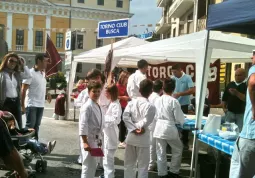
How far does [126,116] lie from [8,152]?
1.83 m

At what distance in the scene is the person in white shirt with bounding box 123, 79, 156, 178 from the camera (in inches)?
219

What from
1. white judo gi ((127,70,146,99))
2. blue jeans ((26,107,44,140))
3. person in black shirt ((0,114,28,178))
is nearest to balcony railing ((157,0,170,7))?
white judo gi ((127,70,146,99))

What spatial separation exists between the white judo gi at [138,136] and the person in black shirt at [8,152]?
1.66 m

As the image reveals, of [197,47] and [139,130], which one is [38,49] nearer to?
[197,47]

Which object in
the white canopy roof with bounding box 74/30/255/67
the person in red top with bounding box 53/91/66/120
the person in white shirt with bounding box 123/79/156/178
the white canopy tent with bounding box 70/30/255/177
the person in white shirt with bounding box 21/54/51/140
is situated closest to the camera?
the person in white shirt with bounding box 123/79/156/178

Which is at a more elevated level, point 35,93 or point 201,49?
point 201,49

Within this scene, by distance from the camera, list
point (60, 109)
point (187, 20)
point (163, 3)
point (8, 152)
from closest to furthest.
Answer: point (8, 152) → point (60, 109) → point (187, 20) → point (163, 3)

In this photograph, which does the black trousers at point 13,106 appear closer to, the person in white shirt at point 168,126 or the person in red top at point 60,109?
the person in white shirt at point 168,126

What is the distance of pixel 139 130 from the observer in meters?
5.54

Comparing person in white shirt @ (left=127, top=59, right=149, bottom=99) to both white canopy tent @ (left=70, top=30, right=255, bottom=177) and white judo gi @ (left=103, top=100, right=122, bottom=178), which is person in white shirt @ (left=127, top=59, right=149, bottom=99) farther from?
white judo gi @ (left=103, top=100, right=122, bottom=178)

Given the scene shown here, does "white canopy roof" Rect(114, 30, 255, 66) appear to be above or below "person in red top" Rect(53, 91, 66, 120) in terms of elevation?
above

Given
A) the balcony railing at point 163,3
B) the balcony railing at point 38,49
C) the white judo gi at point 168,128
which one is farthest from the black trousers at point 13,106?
the balcony railing at point 38,49

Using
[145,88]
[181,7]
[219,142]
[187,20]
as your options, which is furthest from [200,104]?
[187,20]

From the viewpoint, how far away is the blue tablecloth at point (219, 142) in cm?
469
